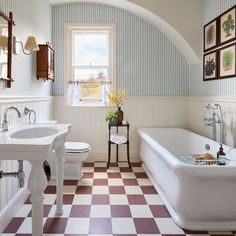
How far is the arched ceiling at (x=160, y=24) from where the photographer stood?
166 inches

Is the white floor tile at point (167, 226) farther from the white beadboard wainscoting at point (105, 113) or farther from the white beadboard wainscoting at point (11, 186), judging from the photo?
the white beadboard wainscoting at point (105, 113)

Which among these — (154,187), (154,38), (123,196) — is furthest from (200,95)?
(123,196)

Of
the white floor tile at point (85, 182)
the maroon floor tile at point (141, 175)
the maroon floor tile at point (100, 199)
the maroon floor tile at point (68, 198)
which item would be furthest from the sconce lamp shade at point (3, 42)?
the maroon floor tile at point (141, 175)

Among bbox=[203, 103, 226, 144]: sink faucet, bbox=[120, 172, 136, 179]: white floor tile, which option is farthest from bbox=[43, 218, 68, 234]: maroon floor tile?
bbox=[203, 103, 226, 144]: sink faucet

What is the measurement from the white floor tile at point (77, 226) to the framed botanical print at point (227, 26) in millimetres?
2482

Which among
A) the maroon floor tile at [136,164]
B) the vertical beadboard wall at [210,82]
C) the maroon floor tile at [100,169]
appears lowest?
the maroon floor tile at [100,169]

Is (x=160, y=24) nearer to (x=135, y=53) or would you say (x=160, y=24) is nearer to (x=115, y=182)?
(x=135, y=53)

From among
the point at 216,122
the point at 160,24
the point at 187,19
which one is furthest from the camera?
the point at 160,24

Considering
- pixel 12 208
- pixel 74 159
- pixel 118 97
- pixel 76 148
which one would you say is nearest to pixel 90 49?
pixel 118 97

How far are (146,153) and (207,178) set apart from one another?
1.74m

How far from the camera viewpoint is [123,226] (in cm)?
240

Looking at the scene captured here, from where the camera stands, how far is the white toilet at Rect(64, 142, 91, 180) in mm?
3576

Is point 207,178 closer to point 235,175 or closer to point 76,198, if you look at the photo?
point 235,175

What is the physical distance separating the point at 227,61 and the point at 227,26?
404 mm
